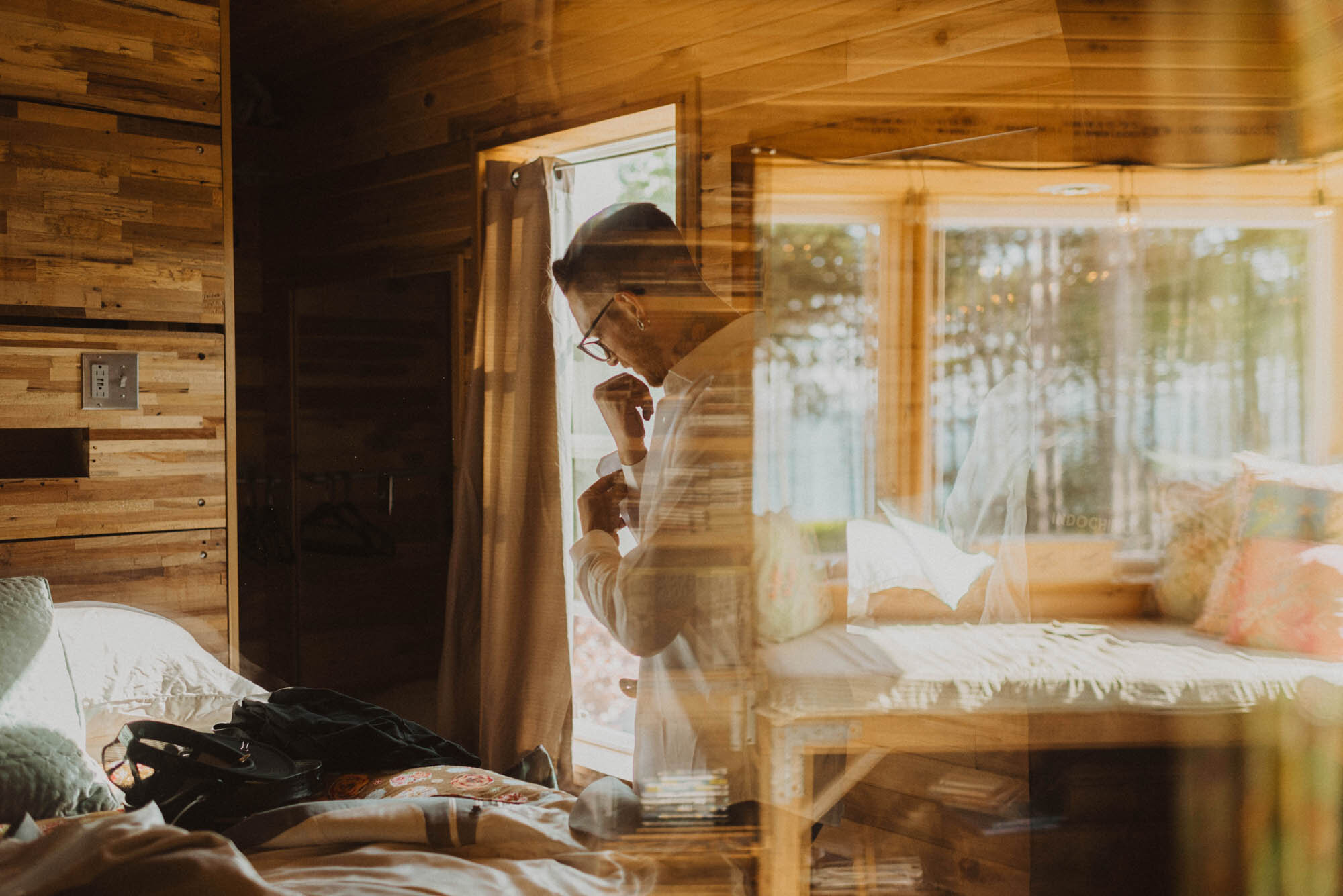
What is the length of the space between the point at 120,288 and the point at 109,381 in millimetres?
145

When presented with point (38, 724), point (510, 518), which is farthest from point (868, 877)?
point (38, 724)

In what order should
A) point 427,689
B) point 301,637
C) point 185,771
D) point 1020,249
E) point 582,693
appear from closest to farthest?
point 1020,249 < point 185,771 < point 582,693 < point 427,689 < point 301,637

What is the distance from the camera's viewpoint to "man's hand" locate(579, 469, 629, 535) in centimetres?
85

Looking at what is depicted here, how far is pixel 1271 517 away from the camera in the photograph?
0.71m

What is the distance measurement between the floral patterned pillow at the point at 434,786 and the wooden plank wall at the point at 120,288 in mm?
498

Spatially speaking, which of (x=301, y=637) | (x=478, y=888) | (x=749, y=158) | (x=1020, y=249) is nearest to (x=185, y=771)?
(x=478, y=888)

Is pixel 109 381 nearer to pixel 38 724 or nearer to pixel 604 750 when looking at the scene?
pixel 38 724

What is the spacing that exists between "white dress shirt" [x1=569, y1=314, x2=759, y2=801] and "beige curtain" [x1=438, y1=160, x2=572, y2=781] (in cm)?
22

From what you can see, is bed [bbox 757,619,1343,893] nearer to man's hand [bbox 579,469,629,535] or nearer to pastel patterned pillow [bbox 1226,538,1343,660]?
pastel patterned pillow [bbox 1226,538,1343,660]

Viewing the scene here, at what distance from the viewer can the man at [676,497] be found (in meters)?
0.78

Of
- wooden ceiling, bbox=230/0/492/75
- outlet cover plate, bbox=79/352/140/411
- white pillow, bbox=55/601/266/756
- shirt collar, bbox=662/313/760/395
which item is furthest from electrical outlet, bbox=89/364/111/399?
shirt collar, bbox=662/313/760/395

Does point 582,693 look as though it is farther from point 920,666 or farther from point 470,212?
point 470,212

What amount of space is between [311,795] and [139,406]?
77 cm

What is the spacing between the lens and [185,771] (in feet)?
2.72
